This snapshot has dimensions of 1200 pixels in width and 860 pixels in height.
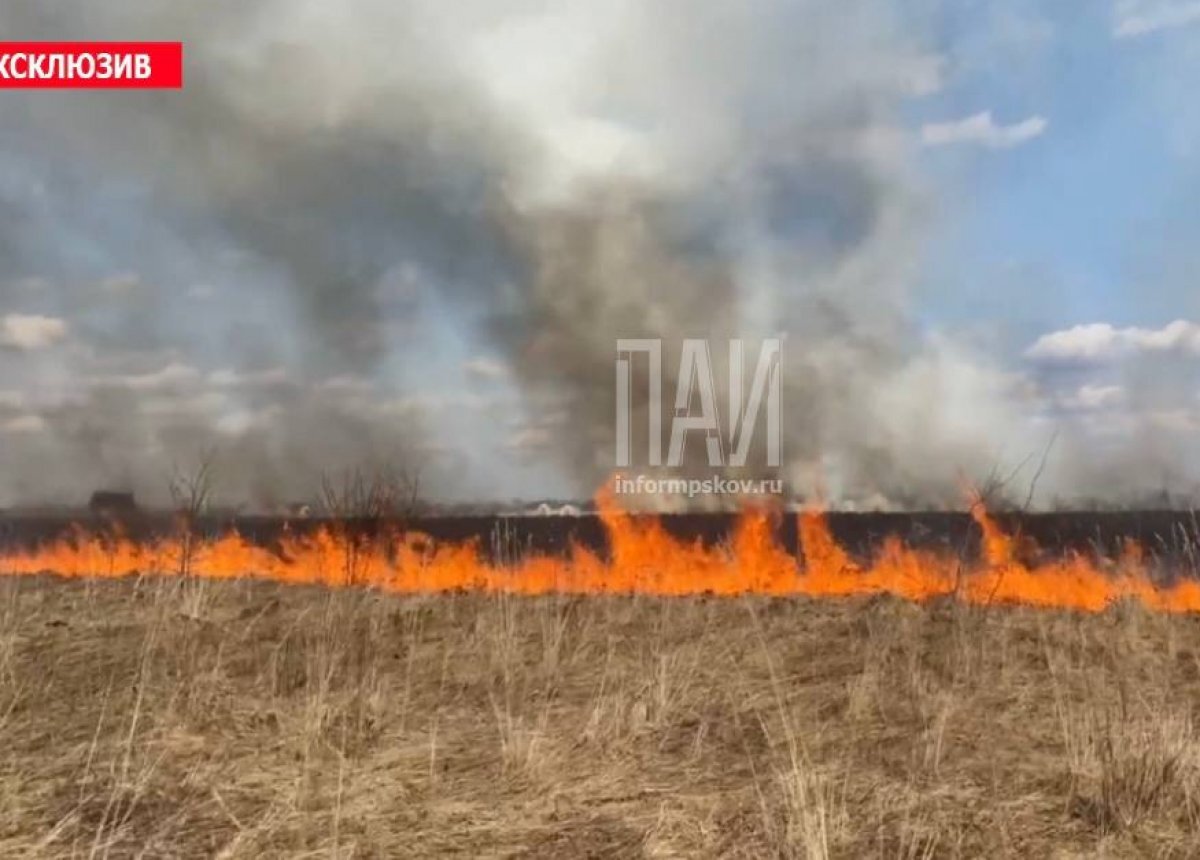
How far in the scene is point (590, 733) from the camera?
5.90 meters

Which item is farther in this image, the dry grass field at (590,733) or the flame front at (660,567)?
the flame front at (660,567)

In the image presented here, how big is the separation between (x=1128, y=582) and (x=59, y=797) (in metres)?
11.0

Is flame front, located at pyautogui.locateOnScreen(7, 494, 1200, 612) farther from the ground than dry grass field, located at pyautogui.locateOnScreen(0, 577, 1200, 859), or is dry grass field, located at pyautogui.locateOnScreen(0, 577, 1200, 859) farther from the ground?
flame front, located at pyautogui.locateOnScreen(7, 494, 1200, 612)

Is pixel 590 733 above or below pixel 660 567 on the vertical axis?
below

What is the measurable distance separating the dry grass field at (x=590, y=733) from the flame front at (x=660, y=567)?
4.94ft

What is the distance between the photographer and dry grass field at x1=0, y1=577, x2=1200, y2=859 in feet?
14.8

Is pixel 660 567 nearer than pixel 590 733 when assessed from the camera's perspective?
No

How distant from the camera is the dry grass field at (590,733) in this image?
4.51 metres

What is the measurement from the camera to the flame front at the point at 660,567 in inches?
454

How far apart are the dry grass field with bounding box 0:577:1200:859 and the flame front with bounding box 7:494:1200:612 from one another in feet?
4.94

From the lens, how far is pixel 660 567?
13.9m

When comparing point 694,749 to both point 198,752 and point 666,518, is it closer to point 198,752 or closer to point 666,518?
point 198,752

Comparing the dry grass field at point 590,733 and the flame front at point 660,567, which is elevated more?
the flame front at point 660,567

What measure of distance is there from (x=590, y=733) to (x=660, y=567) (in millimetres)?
8018
